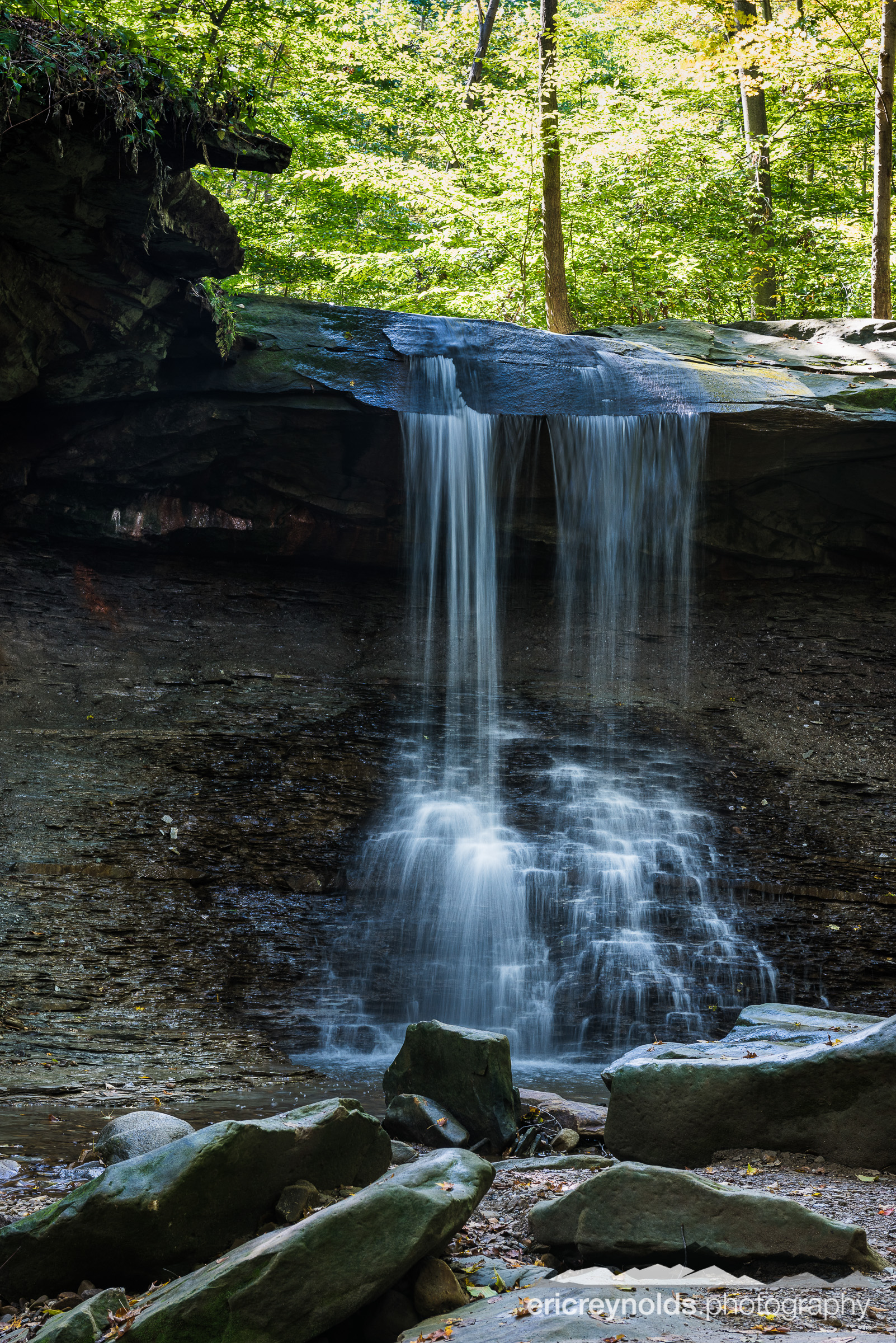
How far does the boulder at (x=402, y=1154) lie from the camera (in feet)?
13.1

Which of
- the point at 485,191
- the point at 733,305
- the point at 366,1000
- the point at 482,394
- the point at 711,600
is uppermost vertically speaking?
the point at 485,191

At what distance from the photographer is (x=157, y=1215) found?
118 inches

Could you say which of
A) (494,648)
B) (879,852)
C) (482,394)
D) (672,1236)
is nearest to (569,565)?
(494,648)

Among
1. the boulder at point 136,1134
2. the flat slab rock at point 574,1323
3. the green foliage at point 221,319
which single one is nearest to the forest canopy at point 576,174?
the green foliage at point 221,319

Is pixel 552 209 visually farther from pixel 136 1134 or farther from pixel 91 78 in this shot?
pixel 136 1134

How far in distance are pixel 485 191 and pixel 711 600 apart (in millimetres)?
8568

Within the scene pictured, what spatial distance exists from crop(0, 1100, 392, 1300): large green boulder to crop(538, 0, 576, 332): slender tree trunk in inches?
493

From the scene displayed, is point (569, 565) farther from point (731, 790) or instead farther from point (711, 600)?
point (731, 790)

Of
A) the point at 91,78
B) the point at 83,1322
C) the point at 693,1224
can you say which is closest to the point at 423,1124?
the point at 693,1224

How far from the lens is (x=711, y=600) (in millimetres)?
11789

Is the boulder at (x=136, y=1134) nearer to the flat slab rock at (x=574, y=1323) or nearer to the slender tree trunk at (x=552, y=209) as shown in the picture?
the flat slab rock at (x=574, y=1323)

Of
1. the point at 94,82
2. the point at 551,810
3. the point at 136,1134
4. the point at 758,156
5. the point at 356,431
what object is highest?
the point at 758,156

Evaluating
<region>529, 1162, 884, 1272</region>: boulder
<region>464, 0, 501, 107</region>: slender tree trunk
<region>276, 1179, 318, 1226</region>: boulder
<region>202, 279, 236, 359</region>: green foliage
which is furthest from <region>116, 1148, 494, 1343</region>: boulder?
<region>464, 0, 501, 107</region>: slender tree trunk

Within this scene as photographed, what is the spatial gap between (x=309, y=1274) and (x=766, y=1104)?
2.19 m
